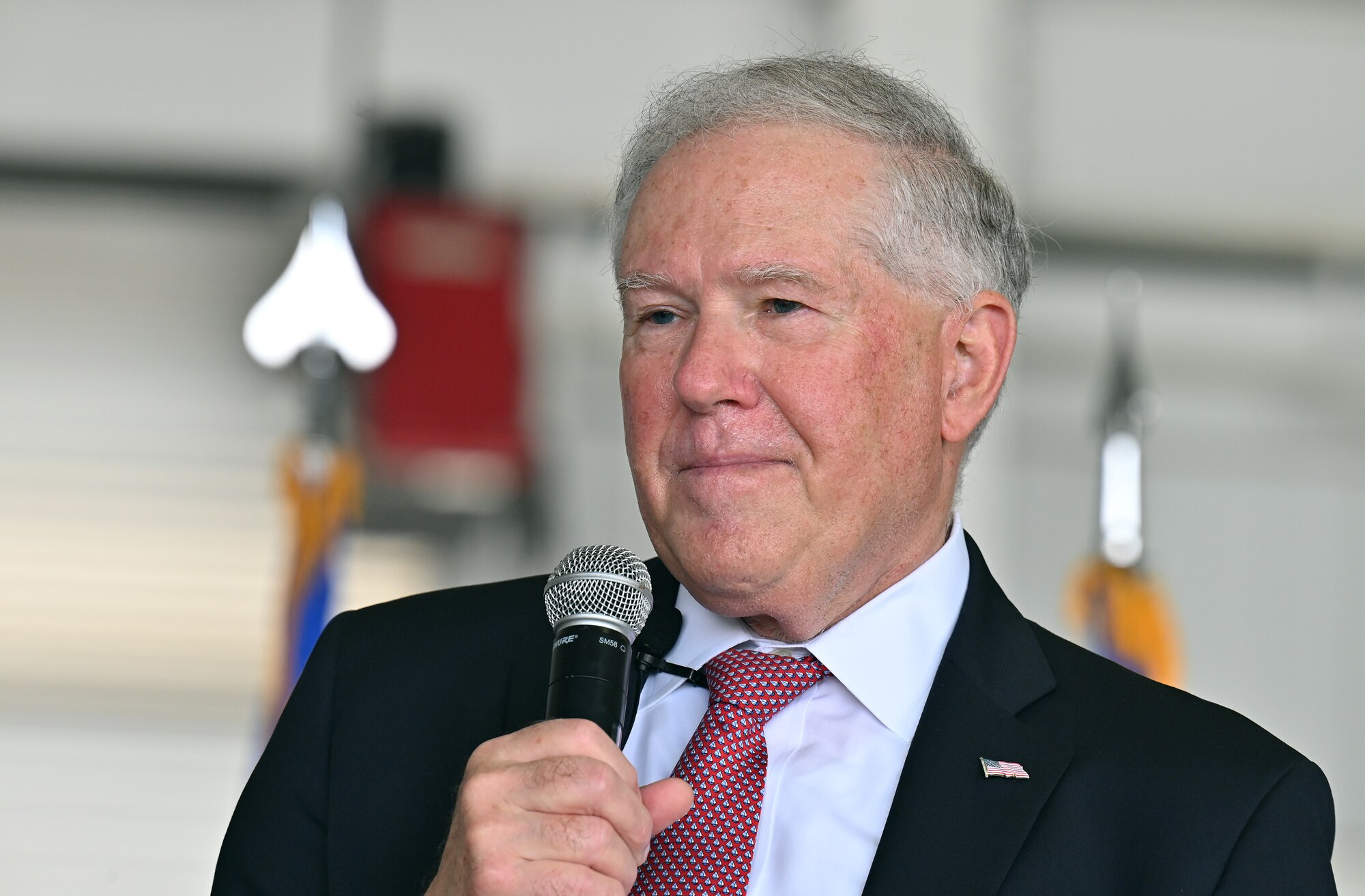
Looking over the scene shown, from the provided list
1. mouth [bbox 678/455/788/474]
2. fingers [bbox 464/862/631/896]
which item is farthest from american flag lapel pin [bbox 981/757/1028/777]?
fingers [bbox 464/862/631/896]

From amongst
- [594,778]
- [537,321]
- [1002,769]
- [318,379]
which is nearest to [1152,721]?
[1002,769]

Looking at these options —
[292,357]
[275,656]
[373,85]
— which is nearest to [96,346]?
[373,85]

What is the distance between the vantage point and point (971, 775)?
1554 millimetres

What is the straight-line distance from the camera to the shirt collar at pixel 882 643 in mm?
1634

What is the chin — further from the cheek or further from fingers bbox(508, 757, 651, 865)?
fingers bbox(508, 757, 651, 865)

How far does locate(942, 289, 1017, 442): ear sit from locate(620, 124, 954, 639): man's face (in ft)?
0.23

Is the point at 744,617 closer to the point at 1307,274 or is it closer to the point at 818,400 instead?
the point at 818,400

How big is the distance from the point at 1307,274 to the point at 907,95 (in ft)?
13.7

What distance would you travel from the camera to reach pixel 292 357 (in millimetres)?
3371

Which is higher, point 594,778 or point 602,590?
point 602,590

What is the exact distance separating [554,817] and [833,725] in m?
0.45

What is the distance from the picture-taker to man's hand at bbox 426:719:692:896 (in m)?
1.23

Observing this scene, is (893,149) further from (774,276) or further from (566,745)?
(566,745)

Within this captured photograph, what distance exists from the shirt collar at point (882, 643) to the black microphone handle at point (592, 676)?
34 cm
